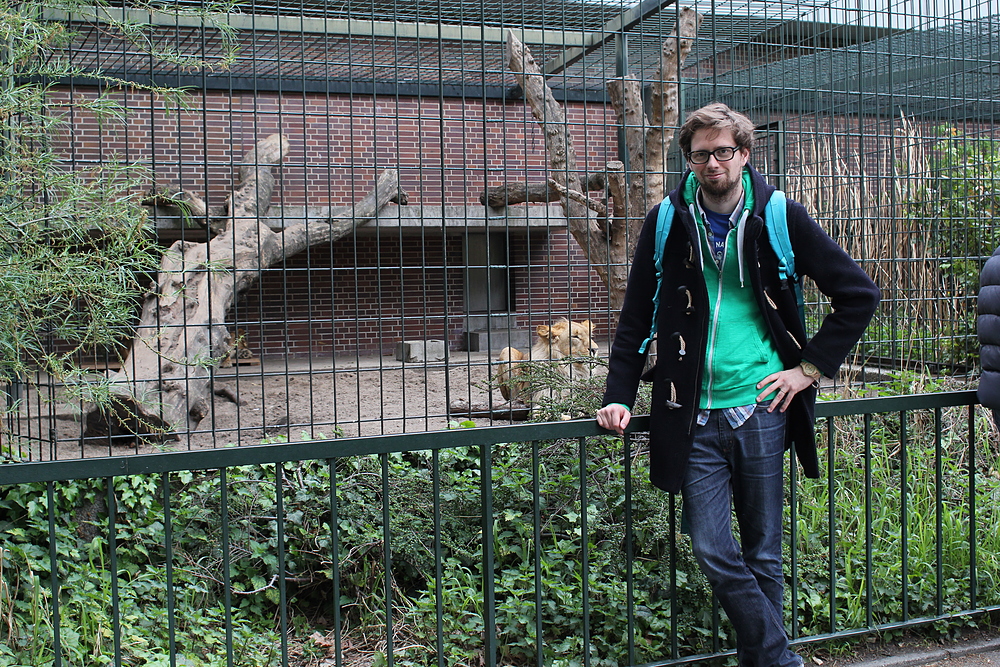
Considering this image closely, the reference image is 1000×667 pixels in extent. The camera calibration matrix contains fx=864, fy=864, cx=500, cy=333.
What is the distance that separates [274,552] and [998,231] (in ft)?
19.5

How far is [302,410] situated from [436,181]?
5106mm

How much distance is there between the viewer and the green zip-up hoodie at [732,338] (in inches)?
92.2

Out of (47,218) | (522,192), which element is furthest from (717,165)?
(522,192)

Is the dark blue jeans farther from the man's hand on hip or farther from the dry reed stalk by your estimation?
the dry reed stalk

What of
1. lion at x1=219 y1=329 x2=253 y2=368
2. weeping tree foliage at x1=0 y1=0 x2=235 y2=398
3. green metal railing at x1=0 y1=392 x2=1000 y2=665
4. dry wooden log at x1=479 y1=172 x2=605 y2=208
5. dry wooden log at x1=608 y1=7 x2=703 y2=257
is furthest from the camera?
dry wooden log at x1=479 y1=172 x2=605 y2=208

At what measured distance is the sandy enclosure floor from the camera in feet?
15.6

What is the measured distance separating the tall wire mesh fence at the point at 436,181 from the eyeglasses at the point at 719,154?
2416 millimetres

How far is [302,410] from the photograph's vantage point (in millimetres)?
7363

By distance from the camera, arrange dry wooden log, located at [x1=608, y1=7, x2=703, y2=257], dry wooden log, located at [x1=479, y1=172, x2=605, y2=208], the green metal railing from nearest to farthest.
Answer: the green metal railing < dry wooden log, located at [x1=608, y1=7, x2=703, y2=257] < dry wooden log, located at [x1=479, y1=172, x2=605, y2=208]

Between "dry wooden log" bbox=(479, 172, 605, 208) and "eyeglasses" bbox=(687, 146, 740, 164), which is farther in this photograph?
"dry wooden log" bbox=(479, 172, 605, 208)

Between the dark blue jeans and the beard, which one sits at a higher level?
the beard

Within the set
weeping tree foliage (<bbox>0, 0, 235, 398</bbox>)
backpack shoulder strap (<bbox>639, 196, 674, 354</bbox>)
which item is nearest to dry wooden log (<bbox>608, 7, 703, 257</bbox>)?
weeping tree foliage (<bbox>0, 0, 235, 398</bbox>)

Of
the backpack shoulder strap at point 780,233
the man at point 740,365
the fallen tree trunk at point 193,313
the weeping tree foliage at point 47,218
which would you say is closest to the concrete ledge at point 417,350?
the fallen tree trunk at point 193,313

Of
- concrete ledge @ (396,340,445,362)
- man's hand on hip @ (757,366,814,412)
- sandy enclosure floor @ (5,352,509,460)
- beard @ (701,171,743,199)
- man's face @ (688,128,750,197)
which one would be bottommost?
sandy enclosure floor @ (5,352,509,460)
